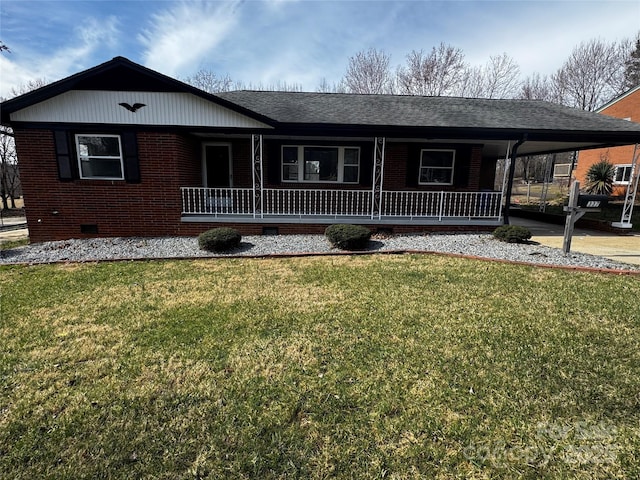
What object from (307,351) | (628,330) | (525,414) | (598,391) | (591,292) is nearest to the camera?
(525,414)

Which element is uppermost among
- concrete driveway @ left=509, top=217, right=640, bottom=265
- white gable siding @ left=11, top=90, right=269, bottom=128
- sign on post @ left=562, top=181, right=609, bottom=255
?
white gable siding @ left=11, top=90, right=269, bottom=128

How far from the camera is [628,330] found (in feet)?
12.2

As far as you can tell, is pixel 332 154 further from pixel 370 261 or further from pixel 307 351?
pixel 307 351

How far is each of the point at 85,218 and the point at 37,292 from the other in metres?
4.47

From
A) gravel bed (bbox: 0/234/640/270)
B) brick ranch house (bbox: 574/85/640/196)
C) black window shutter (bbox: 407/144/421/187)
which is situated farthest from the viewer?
brick ranch house (bbox: 574/85/640/196)

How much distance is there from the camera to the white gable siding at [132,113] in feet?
27.2

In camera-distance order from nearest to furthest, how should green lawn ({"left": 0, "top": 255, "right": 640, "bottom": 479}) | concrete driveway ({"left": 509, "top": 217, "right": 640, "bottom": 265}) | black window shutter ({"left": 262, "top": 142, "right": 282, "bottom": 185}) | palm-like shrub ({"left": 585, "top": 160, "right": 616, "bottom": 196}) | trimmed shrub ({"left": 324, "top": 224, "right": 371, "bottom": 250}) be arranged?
green lawn ({"left": 0, "top": 255, "right": 640, "bottom": 479}) < concrete driveway ({"left": 509, "top": 217, "right": 640, "bottom": 265}) < trimmed shrub ({"left": 324, "top": 224, "right": 371, "bottom": 250}) < black window shutter ({"left": 262, "top": 142, "right": 282, "bottom": 185}) < palm-like shrub ({"left": 585, "top": 160, "right": 616, "bottom": 196})

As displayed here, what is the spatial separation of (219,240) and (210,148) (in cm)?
484

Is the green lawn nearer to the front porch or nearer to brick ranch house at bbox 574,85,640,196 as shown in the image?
the front porch

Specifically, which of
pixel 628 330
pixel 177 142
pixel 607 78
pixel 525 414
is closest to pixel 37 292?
pixel 177 142

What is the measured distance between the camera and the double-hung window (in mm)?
19656

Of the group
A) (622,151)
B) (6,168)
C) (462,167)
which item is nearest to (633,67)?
(622,151)

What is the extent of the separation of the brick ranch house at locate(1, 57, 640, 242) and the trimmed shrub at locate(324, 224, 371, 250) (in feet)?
5.41

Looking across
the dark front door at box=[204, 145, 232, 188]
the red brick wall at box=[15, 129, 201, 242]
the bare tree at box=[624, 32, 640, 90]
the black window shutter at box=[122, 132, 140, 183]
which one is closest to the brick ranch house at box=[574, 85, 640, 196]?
the bare tree at box=[624, 32, 640, 90]
